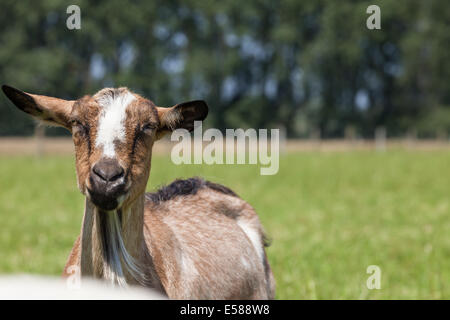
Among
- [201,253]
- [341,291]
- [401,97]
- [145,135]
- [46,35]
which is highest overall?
[46,35]

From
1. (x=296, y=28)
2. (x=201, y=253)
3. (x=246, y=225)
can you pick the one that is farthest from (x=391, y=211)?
(x=296, y=28)

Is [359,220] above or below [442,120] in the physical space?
below

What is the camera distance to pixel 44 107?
2.87 metres

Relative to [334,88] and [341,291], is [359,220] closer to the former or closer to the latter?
[341,291]

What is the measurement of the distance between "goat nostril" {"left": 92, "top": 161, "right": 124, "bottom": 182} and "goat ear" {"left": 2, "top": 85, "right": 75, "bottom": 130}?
526 mm

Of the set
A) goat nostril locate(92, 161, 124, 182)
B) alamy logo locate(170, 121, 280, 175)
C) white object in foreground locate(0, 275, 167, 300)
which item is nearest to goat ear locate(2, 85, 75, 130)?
goat nostril locate(92, 161, 124, 182)

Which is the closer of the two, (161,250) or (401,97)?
(161,250)

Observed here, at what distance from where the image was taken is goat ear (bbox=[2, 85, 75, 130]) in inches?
110

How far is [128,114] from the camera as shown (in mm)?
2838

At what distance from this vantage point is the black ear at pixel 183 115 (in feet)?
9.65

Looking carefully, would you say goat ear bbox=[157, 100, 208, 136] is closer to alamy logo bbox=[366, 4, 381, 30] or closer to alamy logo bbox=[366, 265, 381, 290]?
alamy logo bbox=[366, 265, 381, 290]

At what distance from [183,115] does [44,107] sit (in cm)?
78

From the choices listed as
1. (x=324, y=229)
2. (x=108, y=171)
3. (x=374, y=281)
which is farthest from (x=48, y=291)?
(x=324, y=229)
